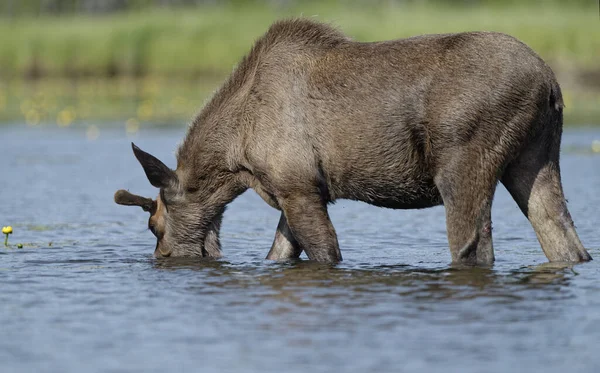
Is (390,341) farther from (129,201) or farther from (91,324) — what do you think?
(129,201)

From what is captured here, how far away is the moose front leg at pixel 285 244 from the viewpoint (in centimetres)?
1007

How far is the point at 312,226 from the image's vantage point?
30.7 ft

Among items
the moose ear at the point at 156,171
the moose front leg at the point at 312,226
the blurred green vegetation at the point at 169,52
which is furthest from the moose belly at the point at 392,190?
the blurred green vegetation at the point at 169,52

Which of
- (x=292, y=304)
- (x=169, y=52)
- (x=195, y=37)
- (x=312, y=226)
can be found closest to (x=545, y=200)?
(x=312, y=226)

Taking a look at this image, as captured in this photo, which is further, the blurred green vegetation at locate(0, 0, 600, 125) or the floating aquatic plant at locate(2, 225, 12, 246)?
the blurred green vegetation at locate(0, 0, 600, 125)

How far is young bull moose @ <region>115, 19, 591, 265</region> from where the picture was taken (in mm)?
8609

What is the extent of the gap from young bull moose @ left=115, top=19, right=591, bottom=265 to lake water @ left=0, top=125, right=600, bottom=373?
47 cm

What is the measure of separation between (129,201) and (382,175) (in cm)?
256

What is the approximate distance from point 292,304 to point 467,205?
6.01 feet

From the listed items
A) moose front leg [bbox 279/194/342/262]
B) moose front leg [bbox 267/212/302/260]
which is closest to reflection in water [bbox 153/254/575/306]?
moose front leg [bbox 279/194/342/262]

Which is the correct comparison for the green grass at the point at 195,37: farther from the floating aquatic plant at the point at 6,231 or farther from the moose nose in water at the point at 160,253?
the moose nose in water at the point at 160,253

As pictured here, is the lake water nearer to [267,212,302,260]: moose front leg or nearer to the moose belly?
[267,212,302,260]: moose front leg

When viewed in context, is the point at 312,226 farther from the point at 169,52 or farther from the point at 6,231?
the point at 169,52

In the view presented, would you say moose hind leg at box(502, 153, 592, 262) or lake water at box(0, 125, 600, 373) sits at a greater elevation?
moose hind leg at box(502, 153, 592, 262)
